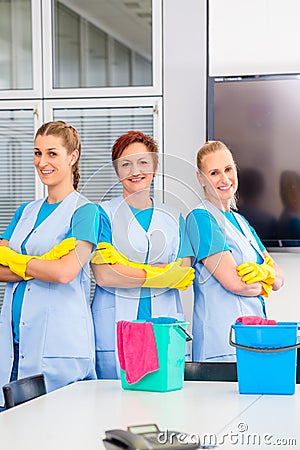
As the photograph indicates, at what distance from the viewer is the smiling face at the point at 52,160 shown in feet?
9.78

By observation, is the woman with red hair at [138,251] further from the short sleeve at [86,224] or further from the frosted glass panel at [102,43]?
the frosted glass panel at [102,43]

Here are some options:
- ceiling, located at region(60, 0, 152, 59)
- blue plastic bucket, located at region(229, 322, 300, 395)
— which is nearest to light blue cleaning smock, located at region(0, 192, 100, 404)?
blue plastic bucket, located at region(229, 322, 300, 395)

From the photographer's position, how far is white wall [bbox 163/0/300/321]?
3.72 meters

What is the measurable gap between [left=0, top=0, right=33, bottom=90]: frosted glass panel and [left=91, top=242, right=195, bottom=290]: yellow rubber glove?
4.86ft

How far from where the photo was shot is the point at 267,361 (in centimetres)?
218

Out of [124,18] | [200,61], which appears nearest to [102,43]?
[124,18]

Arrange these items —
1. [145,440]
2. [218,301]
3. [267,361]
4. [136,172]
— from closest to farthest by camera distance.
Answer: [145,440] < [267,361] < [136,172] < [218,301]

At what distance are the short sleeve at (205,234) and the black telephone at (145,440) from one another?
3.97ft

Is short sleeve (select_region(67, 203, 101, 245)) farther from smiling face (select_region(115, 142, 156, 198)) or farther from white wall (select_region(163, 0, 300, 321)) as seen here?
white wall (select_region(163, 0, 300, 321))

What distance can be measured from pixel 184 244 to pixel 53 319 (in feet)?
1.84

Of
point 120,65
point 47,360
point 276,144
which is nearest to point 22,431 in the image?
point 47,360

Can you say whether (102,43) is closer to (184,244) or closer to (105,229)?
(105,229)

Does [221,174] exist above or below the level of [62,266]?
above

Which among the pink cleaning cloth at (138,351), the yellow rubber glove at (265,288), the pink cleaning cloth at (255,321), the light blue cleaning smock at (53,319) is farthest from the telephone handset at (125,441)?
the yellow rubber glove at (265,288)
